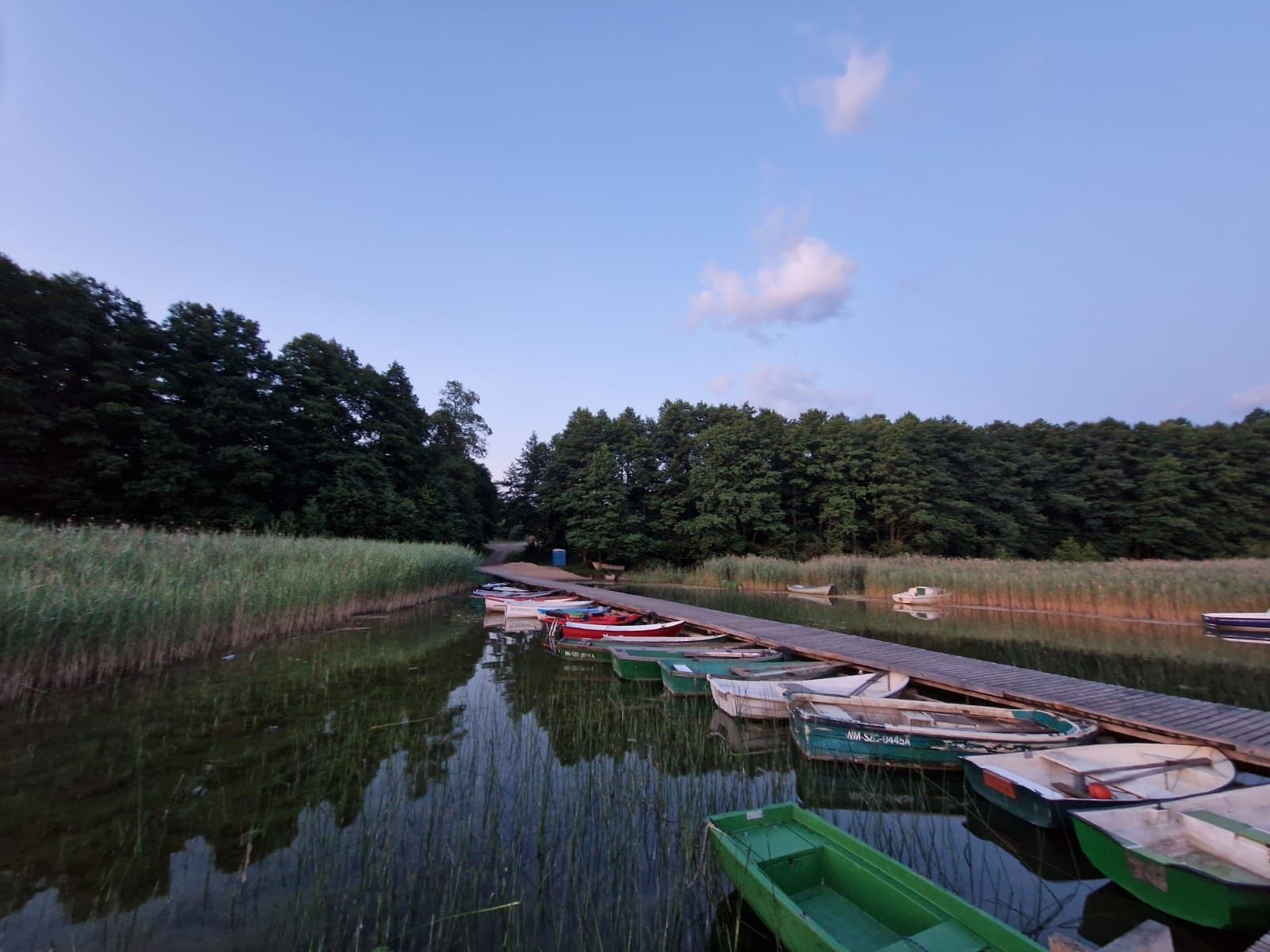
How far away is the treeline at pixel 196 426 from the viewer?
63.0ft

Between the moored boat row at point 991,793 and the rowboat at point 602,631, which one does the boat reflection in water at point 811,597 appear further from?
the moored boat row at point 991,793

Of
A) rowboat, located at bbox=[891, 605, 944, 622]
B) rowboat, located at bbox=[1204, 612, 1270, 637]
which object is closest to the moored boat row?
rowboat, located at bbox=[891, 605, 944, 622]

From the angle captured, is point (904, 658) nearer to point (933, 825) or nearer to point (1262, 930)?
point (933, 825)

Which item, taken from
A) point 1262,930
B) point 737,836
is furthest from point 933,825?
point 737,836

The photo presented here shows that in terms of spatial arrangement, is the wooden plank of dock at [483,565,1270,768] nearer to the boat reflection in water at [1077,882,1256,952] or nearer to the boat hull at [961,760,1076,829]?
the boat hull at [961,760,1076,829]

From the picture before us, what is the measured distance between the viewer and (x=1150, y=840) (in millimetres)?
3621

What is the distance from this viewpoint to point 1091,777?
4551 millimetres

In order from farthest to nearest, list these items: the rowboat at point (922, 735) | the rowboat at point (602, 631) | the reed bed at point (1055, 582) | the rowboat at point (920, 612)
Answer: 1. the rowboat at point (920, 612)
2. the reed bed at point (1055, 582)
3. the rowboat at point (602, 631)
4. the rowboat at point (922, 735)

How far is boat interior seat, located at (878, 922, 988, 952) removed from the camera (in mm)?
2266

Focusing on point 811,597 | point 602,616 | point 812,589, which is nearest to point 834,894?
point 602,616

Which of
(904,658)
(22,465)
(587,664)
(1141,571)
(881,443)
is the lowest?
(587,664)

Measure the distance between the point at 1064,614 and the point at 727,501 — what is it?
19.7m

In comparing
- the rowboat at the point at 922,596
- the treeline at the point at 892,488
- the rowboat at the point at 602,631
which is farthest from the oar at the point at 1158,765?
the treeline at the point at 892,488

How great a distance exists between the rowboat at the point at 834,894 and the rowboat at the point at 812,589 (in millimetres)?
21235
